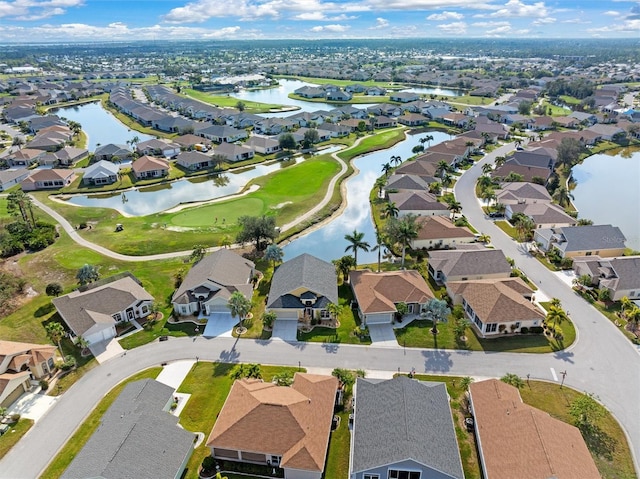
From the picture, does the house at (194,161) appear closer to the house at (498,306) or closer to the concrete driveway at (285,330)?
the concrete driveway at (285,330)

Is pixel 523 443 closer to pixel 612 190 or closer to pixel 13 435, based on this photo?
pixel 13 435

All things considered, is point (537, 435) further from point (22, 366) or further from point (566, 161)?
point (566, 161)

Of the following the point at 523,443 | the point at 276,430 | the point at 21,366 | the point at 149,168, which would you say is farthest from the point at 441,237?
the point at 149,168

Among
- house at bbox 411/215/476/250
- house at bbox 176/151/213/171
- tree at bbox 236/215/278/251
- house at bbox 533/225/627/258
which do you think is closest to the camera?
house at bbox 533/225/627/258

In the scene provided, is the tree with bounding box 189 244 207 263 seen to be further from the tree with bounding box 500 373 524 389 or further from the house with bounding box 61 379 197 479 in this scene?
the tree with bounding box 500 373 524 389

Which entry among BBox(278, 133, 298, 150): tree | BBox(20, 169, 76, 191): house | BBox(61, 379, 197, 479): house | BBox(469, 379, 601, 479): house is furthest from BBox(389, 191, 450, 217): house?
BBox(20, 169, 76, 191): house

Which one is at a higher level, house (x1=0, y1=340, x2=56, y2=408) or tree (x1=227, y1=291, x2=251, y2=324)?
tree (x1=227, y1=291, x2=251, y2=324)
